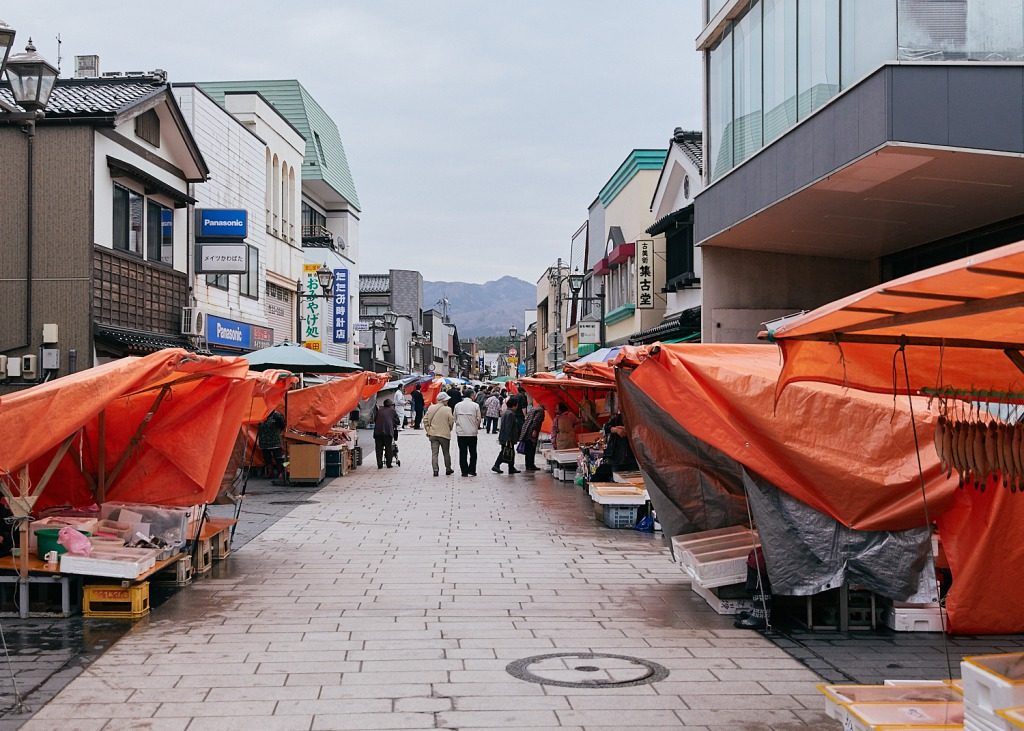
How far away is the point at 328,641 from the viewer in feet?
25.7

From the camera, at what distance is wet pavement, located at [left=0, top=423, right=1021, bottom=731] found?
19.9 ft

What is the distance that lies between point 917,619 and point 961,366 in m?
2.98

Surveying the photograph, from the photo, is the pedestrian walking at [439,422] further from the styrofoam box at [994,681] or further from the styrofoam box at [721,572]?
the styrofoam box at [994,681]

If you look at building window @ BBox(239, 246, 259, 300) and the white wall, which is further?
building window @ BBox(239, 246, 259, 300)

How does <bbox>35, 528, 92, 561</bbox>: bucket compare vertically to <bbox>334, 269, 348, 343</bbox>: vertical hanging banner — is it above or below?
below

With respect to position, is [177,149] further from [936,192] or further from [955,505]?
[955,505]

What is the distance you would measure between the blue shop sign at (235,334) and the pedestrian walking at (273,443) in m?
5.89

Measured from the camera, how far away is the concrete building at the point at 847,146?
491 inches

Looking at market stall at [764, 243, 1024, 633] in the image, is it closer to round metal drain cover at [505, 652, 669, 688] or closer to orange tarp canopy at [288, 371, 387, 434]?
round metal drain cover at [505, 652, 669, 688]

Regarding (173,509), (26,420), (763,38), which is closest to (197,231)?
(763,38)

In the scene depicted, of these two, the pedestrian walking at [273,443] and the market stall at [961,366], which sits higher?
the market stall at [961,366]

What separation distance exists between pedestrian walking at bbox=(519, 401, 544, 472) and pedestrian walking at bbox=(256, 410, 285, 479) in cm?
595

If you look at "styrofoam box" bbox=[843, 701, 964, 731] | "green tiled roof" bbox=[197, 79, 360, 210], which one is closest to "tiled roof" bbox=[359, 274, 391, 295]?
"green tiled roof" bbox=[197, 79, 360, 210]

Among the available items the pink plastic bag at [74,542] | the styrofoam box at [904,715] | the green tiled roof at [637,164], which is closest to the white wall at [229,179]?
the green tiled roof at [637,164]
